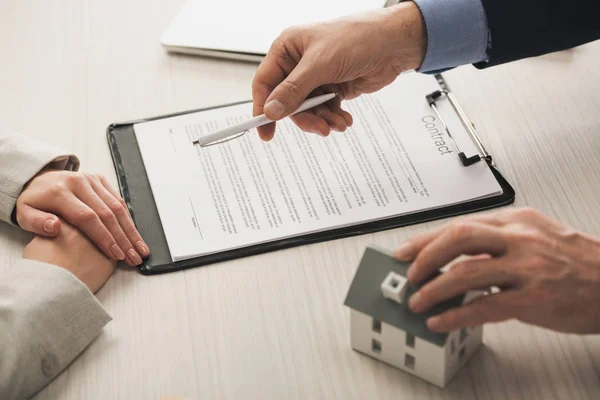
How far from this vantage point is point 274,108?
1.01 metres

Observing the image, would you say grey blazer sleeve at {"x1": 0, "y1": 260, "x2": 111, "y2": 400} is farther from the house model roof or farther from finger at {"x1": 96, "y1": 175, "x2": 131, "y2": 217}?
the house model roof

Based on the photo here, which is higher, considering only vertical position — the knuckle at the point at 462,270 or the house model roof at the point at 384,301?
the knuckle at the point at 462,270

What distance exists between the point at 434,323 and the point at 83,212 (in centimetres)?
49

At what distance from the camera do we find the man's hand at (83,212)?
0.94 meters

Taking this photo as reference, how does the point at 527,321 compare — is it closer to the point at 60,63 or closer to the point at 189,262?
the point at 189,262

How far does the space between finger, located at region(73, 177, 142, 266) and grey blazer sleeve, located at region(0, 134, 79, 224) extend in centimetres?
7

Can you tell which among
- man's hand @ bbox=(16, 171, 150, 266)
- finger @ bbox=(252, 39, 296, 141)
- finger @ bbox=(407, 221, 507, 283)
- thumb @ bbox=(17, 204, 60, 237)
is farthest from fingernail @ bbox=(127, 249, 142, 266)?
finger @ bbox=(407, 221, 507, 283)

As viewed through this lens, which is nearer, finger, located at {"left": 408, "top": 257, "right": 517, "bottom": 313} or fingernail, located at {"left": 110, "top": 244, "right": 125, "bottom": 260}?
finger, located at {"left": 408, "top": 257, "right": 517, "bottom": 313}

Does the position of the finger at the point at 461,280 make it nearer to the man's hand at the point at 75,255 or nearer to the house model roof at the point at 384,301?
the house model roof at the point at 384,301

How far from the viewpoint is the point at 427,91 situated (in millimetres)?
1148

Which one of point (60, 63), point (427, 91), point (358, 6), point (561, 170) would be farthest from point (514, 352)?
point (60, 63)

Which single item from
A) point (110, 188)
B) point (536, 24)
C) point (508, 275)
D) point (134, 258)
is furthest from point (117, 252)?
point (536, 24)

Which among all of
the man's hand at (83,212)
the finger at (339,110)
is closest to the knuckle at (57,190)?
the man's hand at (83,212)

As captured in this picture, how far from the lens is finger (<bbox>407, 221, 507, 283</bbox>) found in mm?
727
